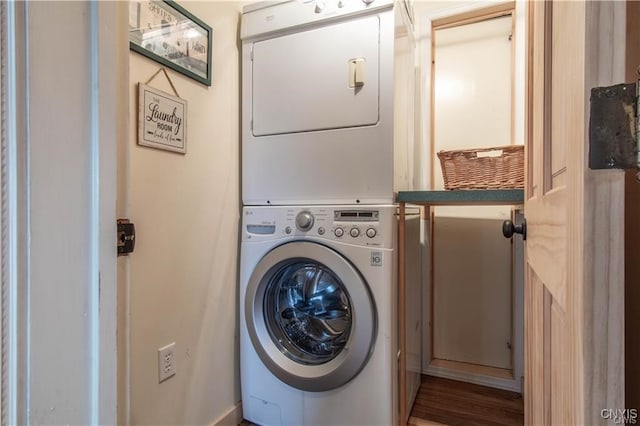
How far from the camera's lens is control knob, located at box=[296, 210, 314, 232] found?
1353 mm

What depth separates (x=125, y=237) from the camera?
2.87ft

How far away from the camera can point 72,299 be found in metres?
0.58

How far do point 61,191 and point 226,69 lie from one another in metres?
1.06

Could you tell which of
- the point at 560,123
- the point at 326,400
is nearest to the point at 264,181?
the point at 326,400

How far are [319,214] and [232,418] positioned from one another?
96cm

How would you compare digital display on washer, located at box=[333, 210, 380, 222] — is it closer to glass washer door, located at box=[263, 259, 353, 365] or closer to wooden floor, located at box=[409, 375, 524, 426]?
glass washer door, located at box=[263, 259, 353, 365]

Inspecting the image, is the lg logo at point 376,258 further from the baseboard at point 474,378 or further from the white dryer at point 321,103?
the baseboard at point 474,378

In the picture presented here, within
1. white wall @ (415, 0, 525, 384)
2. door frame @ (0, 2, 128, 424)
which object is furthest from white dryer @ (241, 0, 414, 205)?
door frame @ (0, 2, 128, 424)

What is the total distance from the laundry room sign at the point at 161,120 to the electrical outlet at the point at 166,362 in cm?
68

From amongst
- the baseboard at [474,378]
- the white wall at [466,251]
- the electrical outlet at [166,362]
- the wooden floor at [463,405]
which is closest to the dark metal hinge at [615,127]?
the electrical outlet at [166,362]

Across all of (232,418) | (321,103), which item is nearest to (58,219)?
(321,103)

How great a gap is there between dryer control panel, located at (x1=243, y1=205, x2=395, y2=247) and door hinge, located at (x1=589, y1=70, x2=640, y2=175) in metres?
0.95

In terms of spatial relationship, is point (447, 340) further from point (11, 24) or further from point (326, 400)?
point (11, 24)

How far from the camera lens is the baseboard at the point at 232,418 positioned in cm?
140
